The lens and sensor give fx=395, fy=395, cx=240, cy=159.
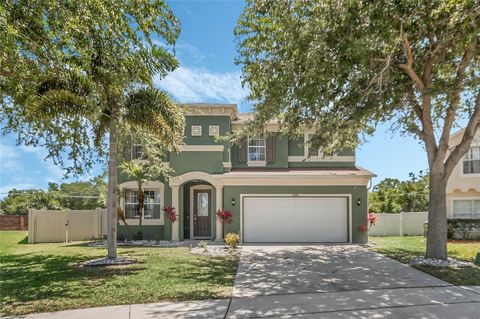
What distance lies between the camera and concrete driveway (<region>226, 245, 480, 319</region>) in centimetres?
639

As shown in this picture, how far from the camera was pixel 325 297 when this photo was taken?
738 centimetres

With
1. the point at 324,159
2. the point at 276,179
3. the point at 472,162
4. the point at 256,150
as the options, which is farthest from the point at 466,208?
the point at 256,150

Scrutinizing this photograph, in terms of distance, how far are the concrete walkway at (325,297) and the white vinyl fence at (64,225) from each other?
11928 millimetres

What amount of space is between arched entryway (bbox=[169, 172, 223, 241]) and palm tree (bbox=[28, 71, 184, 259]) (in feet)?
17.4

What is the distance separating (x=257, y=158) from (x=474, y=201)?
11.5 metres

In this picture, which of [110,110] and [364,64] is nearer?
[364,64]

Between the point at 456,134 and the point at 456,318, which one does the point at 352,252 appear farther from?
the point at 456,134

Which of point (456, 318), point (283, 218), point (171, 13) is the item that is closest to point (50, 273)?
point (171, 13)

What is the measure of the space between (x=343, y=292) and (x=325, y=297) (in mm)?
592

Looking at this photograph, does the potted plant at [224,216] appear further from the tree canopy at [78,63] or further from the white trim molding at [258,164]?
the tree canopy at [78,63]

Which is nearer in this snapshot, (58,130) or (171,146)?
(58,130)

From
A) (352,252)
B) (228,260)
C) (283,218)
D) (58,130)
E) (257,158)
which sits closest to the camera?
(58,130)

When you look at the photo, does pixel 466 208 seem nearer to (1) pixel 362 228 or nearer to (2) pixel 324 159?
(1) pixel 362 228

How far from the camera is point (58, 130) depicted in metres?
11.5
